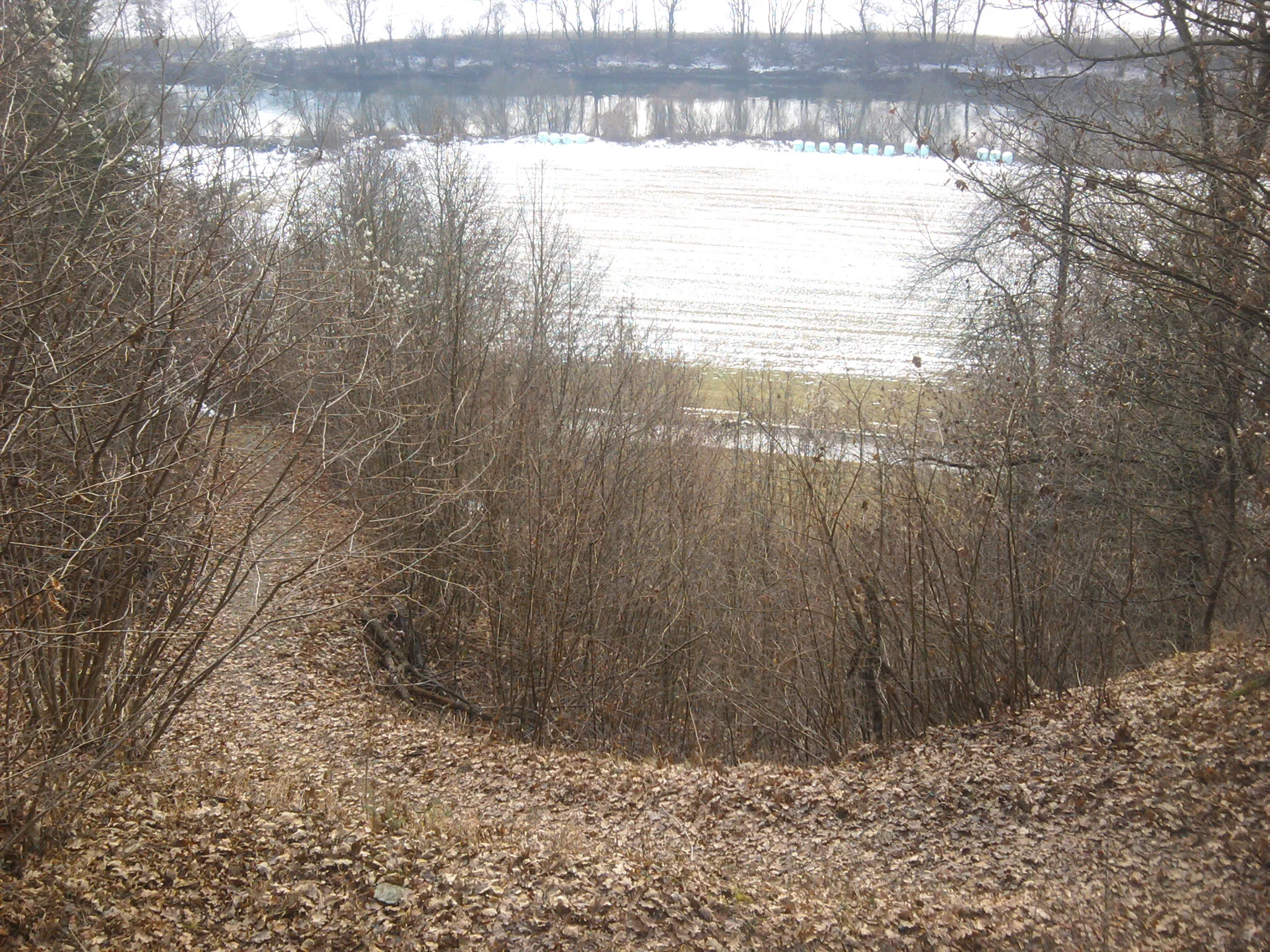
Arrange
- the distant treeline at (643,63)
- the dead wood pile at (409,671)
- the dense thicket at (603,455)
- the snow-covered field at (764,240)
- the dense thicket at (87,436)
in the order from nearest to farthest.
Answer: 1. the dense thicket at (87,436)
2. the dense thicket at (603,455)
3. the dead wood pile at (409,671)
4. the snow-covered field at (764,240)
5. the distant treeline at (643,63)

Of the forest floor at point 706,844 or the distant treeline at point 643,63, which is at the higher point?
the distant treeline at point 643,63

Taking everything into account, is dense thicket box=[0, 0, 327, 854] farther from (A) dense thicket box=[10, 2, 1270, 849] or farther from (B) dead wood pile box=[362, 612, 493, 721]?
(B) dead wood pile box=[362, 612, 493, 721]

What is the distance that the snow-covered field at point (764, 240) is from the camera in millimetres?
29703

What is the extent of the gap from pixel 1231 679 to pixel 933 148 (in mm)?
5216

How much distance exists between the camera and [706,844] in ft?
22.8

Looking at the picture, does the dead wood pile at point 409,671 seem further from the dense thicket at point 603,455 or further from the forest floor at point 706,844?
the forest floor at point 706,844

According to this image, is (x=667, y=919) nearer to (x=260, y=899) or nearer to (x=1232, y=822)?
(x=260, y=899)

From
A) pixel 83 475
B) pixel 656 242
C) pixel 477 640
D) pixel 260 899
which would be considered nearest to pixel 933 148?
pixel 83 475

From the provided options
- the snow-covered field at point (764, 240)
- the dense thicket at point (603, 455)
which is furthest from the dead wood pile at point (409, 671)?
the snow-covered field at point (764, 240)

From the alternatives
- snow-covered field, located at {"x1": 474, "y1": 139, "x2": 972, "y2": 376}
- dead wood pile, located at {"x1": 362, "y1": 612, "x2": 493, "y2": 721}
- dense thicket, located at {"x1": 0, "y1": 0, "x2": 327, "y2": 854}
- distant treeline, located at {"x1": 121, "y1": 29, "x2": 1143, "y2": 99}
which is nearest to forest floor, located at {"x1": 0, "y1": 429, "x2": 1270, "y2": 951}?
dense thicket, located at {"x1": 0, "y1": 0, "x2": 327, "y2": 854}

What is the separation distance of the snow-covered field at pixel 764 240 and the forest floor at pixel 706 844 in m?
16.0

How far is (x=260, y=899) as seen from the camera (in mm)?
5203

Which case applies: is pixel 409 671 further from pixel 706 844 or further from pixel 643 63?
pixel 643 63

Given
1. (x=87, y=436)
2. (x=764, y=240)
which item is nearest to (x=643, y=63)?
(x=764, y=240)
